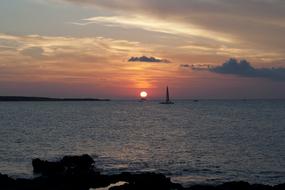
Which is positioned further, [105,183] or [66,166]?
[66,166]

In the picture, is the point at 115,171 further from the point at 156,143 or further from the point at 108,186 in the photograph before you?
the point at 156,143

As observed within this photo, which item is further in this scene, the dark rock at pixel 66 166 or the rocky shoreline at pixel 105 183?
the dark rock at pixel 66 166

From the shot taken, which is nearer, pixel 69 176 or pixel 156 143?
pixel 69 176

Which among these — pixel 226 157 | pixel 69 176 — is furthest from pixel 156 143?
pixel 69 176

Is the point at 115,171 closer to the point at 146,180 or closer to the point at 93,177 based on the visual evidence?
the point at 93,177

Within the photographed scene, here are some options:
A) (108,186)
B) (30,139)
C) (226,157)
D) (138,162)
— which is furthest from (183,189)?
(30,139)

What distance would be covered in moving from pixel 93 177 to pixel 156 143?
37.6m

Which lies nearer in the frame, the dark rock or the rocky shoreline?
the rocky shoreline

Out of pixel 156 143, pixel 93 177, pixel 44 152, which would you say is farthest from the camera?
pixel 156 143

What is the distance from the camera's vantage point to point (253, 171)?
46094 mm

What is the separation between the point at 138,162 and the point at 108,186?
56.2ft

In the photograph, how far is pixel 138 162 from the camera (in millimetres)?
51406

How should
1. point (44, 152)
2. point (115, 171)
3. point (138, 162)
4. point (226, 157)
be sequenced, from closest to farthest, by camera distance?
point (115, 171) < point (138, 162) < point (226, 157) < point (44, 152)

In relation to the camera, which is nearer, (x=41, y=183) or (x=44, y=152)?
(x=41, y=183)
